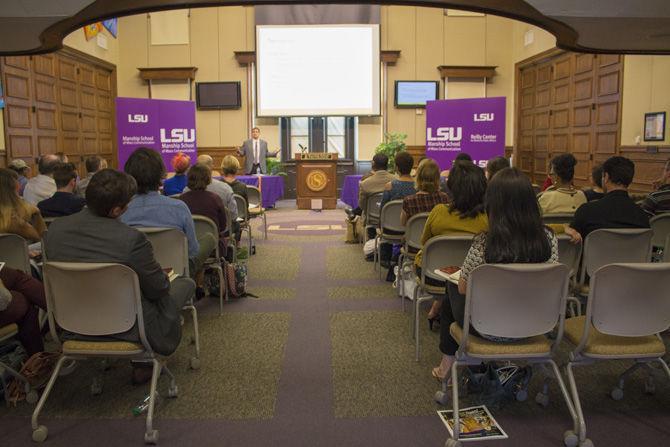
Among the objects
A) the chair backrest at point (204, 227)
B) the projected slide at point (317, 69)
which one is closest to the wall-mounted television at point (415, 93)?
the projected slide at point (317, 69)

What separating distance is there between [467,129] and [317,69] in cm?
475

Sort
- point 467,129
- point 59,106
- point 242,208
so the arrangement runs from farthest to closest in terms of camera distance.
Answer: point 59,106
point 467,129
point 242,208

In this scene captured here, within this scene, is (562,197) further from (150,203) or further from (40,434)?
(40,434)

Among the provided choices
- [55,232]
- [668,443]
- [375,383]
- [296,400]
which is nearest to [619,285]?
[668,443]

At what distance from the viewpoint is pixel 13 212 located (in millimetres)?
3408

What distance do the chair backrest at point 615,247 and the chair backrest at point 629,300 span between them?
0.89m

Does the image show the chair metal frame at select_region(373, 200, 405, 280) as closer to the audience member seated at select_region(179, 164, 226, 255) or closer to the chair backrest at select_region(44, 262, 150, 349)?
the audience member seated at select_region(179, 164, 226, 255)

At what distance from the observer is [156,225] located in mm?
3355

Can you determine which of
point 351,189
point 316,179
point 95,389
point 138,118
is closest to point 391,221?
point 95,389

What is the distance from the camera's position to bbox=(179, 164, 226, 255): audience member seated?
4246 mm

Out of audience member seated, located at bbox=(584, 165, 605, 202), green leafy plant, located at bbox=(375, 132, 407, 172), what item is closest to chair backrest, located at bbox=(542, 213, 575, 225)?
audience member seated, located at bbox=(584, 165, 605, 202)

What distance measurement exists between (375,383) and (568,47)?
186 cm

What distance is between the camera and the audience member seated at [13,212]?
3.36 m

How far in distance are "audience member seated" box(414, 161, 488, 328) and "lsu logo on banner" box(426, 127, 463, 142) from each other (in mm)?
4386
